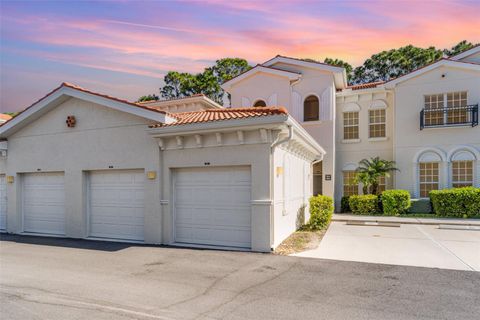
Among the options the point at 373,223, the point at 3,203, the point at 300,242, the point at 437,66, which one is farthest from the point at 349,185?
the point at 3,203

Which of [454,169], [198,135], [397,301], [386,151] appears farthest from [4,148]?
[454,169]

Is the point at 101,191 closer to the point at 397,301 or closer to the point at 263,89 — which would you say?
the point at 397,301

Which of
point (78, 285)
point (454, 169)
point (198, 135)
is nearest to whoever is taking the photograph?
point (78, 285)

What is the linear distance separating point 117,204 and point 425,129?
15.2 metres

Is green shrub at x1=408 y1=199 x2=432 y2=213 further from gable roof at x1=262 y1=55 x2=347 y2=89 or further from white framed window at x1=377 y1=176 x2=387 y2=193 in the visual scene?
gable roof at x1=262 y1=55 x2=347 y2=89

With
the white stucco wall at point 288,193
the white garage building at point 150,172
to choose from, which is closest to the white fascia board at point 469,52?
the white stucco wall at point 288,193

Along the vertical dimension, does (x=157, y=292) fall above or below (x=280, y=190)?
below

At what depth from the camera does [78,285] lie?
5.95 meters

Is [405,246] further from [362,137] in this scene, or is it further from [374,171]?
[362,137]

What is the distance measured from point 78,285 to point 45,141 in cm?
751

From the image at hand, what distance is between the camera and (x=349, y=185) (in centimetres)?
1844

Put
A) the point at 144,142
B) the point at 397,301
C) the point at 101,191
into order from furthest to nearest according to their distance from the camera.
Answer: the point at 101,191, the point at 144,142, the point at 397,301

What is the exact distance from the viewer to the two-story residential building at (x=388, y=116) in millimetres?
16156

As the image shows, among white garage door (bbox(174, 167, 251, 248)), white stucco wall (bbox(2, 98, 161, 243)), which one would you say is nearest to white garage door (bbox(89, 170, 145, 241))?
white stucco wall (bbox(2, 98, 161, 243))
